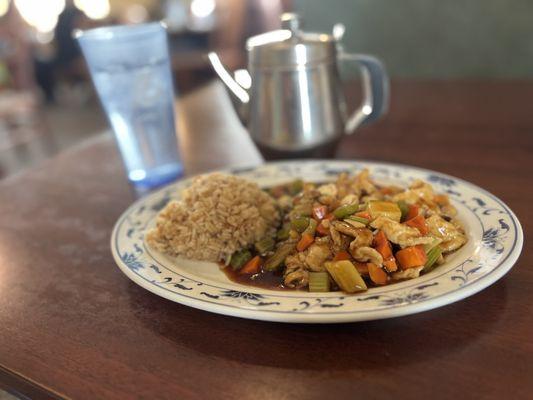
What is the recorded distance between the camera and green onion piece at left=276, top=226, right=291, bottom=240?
2.55 feet

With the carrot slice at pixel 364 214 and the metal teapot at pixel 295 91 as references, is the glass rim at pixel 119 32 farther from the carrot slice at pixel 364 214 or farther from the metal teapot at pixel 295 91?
the carrot slice at pixel 364 214

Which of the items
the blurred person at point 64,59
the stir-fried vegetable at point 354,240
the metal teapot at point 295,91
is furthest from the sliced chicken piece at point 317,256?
the blurred person at point 64,59

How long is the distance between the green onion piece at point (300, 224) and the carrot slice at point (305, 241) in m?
0.02

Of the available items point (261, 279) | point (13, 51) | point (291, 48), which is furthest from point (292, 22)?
point (13, 51)

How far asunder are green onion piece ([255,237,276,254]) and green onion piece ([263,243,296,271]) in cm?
3

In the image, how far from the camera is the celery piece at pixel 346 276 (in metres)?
0.60

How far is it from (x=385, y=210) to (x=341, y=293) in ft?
0.52

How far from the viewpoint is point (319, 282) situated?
627mm

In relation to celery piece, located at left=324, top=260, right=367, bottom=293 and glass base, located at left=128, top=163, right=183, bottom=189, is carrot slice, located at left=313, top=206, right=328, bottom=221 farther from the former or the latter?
glass base, located at left=128, top=163, right=183, bottom=189

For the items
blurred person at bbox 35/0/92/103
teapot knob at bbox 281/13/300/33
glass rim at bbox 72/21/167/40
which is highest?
glass rim at bbox 72/21/167/40

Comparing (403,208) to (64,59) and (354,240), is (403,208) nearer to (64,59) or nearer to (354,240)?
(354,240)

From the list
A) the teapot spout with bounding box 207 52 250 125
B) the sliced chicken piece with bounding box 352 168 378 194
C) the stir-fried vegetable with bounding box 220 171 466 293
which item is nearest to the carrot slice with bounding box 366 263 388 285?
the stir-fried vegetable with bounding box 220 171 466 293

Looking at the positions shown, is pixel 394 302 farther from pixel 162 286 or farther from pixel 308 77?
pixel 308 77

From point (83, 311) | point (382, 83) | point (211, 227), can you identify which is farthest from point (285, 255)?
point (382, 83)
